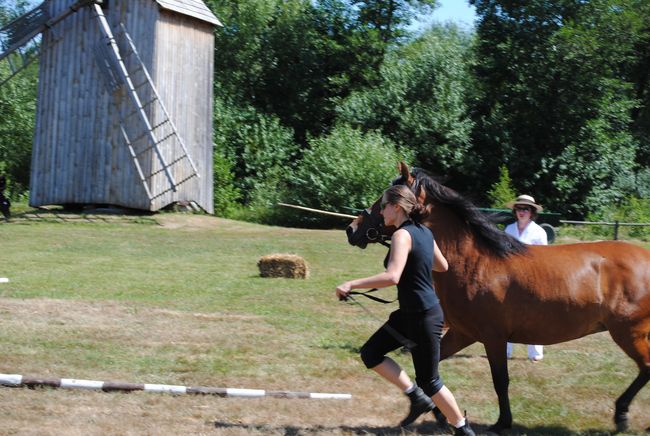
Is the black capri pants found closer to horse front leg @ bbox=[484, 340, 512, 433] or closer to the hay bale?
horse front leg @ bbox=[484, 340, 512, 433]

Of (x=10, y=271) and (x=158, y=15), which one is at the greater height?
(x=158, y=15)

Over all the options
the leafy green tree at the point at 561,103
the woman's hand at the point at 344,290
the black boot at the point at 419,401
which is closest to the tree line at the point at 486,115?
the leafy green tree at the point at 561,103

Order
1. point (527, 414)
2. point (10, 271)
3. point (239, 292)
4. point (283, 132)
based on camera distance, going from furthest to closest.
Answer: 1. point (283, 132)
2. point (10, 271)
3. point (239, 292)
4. point (527, 414)

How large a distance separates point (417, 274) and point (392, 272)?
0.39m

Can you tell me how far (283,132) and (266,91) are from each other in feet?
18.2

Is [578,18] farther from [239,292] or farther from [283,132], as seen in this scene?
[239,292]

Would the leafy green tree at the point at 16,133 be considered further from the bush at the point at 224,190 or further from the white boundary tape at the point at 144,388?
the white boundary tape at the point at 144,388

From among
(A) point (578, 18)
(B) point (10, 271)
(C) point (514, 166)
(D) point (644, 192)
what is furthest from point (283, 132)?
(B) point (10, 271)

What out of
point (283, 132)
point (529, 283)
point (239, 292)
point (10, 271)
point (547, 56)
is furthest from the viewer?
point (283, 132)

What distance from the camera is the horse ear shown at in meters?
7.57

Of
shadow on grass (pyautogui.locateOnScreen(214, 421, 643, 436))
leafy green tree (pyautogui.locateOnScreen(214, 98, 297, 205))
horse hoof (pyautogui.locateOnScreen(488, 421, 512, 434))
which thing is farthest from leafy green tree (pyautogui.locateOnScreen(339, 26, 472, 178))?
horse hoof (pyautogui.locateOnScreen(488, 421, 512, 434))

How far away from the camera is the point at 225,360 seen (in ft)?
33.2

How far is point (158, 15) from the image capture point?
2889 cm

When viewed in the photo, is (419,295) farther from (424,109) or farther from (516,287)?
(424,109)
